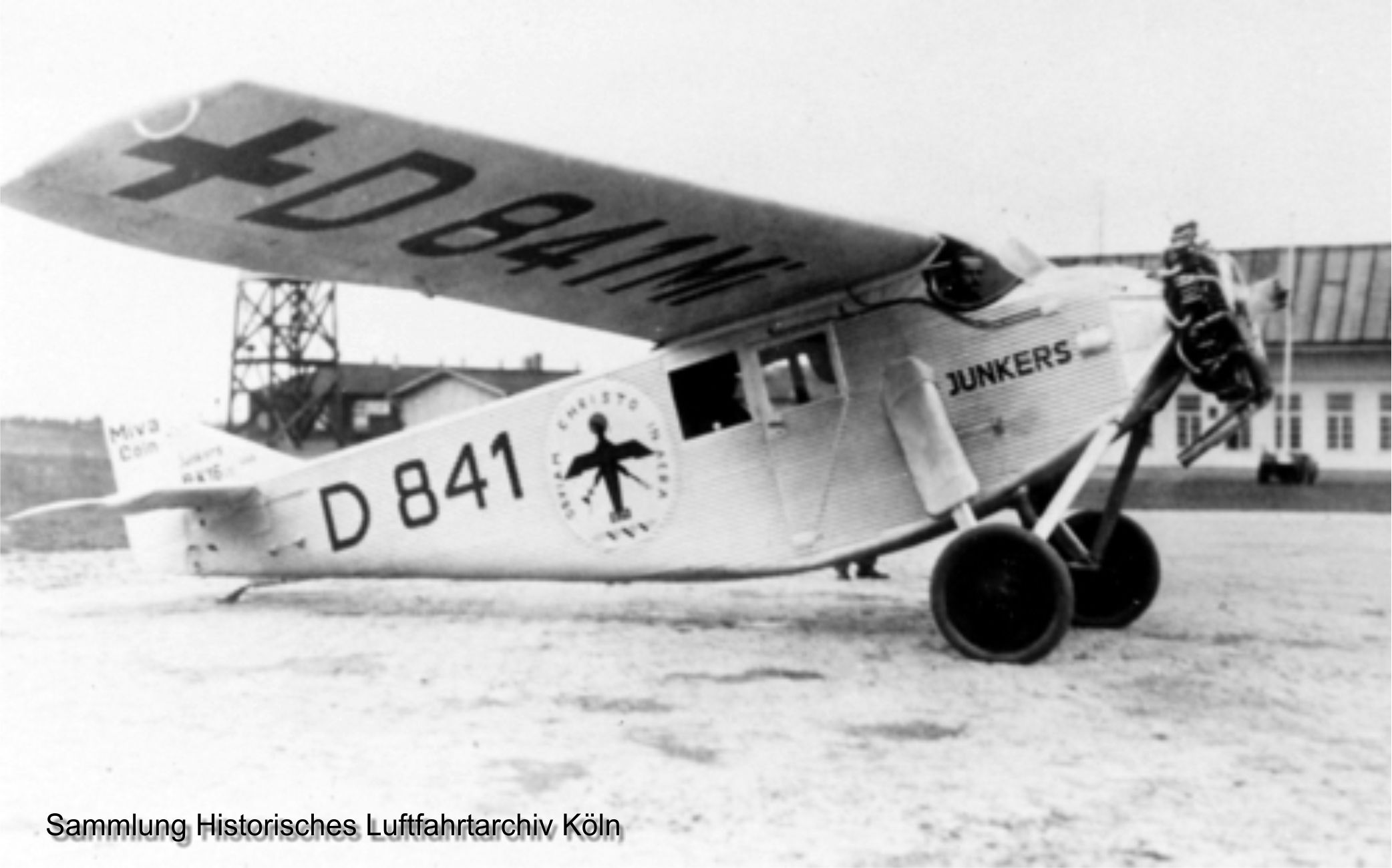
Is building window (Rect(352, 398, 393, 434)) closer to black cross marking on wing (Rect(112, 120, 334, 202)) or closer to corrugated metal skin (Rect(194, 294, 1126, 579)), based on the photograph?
corrugated metal skin (Rect(194, 294, 1126, 579))

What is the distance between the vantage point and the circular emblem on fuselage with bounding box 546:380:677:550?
295 inches

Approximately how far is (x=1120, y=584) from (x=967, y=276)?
2467mm

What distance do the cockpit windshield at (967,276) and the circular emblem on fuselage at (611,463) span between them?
1914 millimetres

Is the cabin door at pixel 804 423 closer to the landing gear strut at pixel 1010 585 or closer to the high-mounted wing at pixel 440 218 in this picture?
the high-mounted wing at pixel 440 218

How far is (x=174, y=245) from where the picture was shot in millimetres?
5129

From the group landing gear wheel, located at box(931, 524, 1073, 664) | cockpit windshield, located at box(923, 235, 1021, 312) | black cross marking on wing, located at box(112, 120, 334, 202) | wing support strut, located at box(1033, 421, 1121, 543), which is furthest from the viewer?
cockpit windshield, located at box(923, 235, 1021, 312)

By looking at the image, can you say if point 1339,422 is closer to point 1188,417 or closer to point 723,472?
point 1188,417

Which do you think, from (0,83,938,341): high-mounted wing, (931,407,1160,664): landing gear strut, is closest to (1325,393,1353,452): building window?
(931,407,1160,664): landing gear strut

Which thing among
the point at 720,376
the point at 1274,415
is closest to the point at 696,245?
the point at 720,376

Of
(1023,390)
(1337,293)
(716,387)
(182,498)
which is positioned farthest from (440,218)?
(1337,293)

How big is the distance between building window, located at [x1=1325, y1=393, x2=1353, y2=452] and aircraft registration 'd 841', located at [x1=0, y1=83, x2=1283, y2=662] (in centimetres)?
3035

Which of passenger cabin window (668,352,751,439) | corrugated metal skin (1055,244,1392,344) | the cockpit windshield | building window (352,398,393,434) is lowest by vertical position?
building window (352,398,393,434)

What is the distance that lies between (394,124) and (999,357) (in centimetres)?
378

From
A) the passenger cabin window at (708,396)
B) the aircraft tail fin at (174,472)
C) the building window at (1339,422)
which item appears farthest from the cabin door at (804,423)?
the building window at (1339,422)
